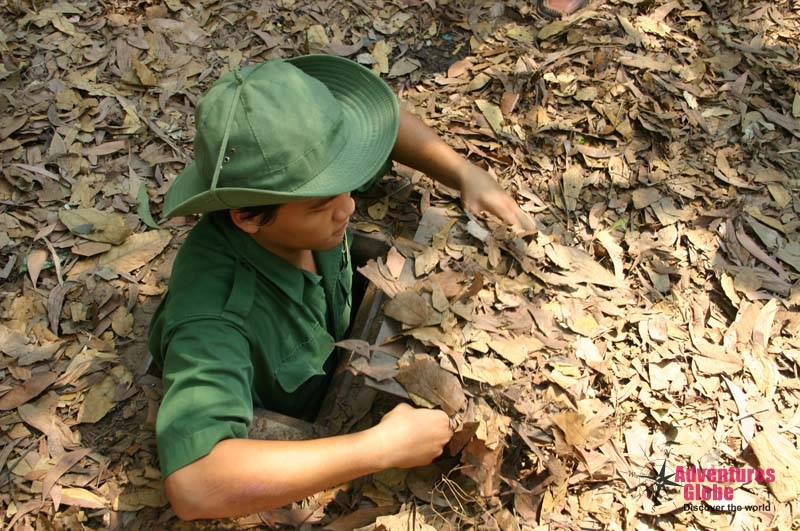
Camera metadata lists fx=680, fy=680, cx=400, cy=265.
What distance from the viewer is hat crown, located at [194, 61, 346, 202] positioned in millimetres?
1715

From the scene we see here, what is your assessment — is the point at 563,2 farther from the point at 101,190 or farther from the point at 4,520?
the point at 4,520

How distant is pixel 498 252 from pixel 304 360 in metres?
0.79

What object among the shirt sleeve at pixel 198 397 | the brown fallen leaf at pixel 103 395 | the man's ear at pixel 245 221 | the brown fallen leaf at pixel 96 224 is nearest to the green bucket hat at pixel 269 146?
the man's ear at pixel 245 221

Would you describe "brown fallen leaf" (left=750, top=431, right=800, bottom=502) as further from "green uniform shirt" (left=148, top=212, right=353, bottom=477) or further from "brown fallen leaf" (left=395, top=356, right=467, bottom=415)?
"green uniform shirt" (left=148, top=212, right=353, bottom=477)

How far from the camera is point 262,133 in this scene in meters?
1.71

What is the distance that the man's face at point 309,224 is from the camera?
1.92 metres

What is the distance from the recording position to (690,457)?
2.25 meters

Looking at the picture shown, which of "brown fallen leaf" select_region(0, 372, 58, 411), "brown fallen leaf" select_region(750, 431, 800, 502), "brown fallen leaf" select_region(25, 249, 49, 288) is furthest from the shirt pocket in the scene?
"brown fallen leaf" select_region(750, 431, 800, 502)

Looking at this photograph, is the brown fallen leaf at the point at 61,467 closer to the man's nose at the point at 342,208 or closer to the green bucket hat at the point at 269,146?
the green bucket hat at the point at 269,146

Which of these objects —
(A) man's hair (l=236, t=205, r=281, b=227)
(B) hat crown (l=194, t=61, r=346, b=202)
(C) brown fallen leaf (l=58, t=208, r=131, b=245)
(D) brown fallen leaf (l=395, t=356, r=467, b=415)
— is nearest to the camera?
(B) hat crown (l=194, t=61, r=346, b=202)

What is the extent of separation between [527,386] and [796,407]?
100cm

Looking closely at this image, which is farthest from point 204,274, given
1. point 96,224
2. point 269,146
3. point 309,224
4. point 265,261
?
point 96,224

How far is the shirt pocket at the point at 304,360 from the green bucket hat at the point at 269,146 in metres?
0.66

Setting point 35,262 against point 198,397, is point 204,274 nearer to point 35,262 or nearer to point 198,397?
point 198,397
